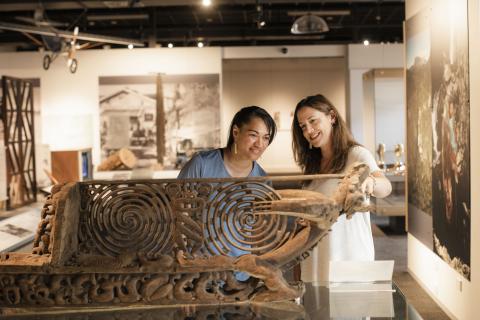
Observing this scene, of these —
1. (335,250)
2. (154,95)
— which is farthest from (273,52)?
(335,250)

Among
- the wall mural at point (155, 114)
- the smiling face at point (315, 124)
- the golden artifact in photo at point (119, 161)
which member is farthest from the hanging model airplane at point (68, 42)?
the smiling face at point (315, 124)

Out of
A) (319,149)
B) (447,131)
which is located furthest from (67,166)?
(319,149)

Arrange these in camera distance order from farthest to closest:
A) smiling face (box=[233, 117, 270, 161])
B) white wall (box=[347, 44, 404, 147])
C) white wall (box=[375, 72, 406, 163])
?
white wall (box=[347, 44, 404, 147]), white wall (box=[375, 72, 406, 163]), smiling face (box=[233, 117, 270, 161])

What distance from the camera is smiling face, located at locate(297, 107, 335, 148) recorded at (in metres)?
2.71

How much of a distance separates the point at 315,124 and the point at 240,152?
362mm

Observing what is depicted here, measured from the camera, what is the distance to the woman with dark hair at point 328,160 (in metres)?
2.73

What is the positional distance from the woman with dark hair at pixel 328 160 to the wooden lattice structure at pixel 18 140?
756cm

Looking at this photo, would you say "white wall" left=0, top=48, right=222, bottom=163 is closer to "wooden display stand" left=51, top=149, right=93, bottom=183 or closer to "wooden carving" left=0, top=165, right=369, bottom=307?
"wooden display stand" left=51, top=149, right=93, bottom=183

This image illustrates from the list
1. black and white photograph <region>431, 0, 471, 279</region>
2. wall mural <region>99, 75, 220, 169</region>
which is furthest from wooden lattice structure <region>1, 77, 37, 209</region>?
black and white photograph <region>431, 0, 471, 279</region>

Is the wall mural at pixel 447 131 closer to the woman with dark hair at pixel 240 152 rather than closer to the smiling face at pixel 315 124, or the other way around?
the smiling face at pixel 315 124

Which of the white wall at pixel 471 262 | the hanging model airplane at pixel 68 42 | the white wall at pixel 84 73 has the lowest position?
the white wall at pixel 471 262

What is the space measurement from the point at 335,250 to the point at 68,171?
22.1ft

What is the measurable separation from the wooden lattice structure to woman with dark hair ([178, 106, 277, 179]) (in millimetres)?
7531

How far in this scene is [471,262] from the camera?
399 centimetres
